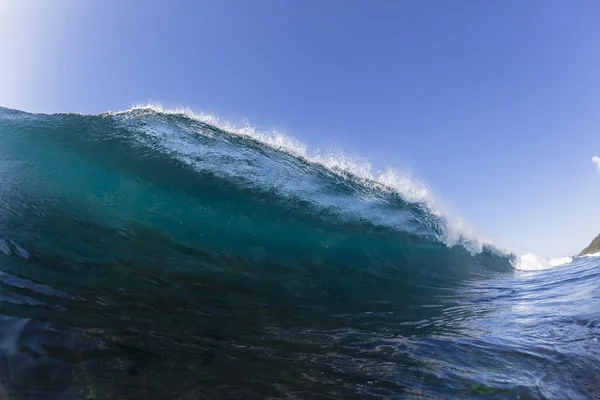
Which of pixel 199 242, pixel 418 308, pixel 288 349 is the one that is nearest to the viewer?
pixel 288 349

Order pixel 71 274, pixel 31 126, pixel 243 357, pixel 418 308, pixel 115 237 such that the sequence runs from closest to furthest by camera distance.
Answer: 1. pixel 243 357
2. pixel 71 274
3. pixel 418 308
4. pixel 115 237
5. pixel 31 126

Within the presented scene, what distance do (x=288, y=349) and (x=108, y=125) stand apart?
1043cm

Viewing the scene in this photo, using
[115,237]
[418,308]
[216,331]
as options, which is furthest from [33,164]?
[418,308]

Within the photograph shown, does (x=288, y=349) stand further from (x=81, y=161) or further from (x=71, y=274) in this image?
(x=81, y=161)

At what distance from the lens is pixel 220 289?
4.82 meters

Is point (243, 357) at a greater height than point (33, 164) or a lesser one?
lesser

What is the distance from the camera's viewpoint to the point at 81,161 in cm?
945

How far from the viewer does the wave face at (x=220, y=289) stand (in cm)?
256

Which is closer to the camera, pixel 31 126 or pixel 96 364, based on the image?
pixel 96 364

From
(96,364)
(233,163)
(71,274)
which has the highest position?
(233,163)

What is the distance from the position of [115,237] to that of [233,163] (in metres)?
5.52

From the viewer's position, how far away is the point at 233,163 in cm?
1112

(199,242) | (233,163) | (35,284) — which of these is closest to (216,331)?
(35,284)

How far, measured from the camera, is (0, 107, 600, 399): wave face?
256 cm
